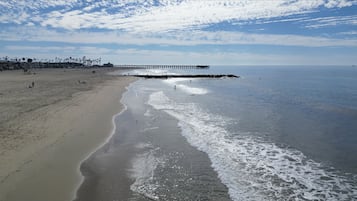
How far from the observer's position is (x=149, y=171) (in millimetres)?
10859

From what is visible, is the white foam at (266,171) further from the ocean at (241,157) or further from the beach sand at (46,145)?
the beach sand at (46,145)

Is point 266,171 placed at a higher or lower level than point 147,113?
lower

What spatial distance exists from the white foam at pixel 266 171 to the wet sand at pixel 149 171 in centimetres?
54

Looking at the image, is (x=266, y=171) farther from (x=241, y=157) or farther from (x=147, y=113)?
(x=147, y=113)

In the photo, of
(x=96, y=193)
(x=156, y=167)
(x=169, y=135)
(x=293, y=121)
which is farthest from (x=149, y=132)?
(x=293, y=121)

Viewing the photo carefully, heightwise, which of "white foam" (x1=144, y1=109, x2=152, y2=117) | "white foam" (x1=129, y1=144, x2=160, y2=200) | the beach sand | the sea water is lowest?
the sea water

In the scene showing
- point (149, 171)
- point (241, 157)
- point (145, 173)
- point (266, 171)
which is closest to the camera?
point (145, 173)

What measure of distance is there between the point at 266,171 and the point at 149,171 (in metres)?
4.02

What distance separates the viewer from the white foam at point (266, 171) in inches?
368

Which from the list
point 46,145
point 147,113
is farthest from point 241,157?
point 147,113

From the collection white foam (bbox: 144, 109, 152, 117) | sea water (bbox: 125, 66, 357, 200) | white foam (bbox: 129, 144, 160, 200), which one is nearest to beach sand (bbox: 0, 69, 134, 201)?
white foam (bbox: 129, 144, 160, 200)

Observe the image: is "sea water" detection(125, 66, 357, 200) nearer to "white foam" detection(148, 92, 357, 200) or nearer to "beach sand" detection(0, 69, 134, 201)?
"white foam" detection(148, 92, 357, 200)

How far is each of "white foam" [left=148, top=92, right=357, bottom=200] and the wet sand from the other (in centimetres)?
54

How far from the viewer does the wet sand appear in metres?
8.88
